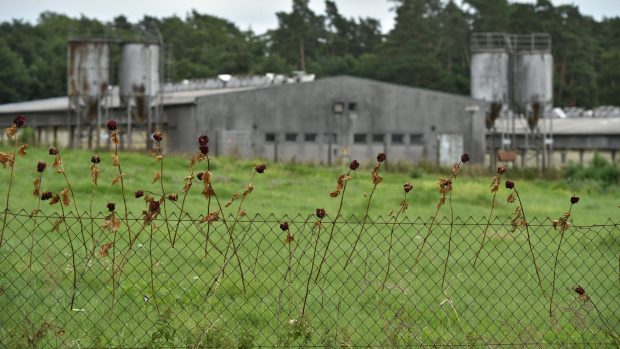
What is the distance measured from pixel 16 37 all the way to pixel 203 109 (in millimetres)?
57111

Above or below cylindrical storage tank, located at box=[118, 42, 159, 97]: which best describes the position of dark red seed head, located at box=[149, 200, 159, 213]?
below

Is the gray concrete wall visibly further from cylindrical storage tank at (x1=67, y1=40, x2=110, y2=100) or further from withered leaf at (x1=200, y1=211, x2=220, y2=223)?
withered leaf at (x1=200, y1=211, x2=220, y2=223)

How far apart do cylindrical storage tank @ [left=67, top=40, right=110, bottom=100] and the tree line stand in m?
38.6

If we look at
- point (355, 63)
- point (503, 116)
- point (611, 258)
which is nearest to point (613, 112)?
point (503, 116)

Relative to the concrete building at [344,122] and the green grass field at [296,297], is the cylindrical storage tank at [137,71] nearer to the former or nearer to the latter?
the concrete building at [344,122]

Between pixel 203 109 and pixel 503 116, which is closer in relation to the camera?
pixel 203 109

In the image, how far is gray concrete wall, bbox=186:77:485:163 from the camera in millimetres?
52750

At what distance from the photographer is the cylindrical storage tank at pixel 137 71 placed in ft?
172

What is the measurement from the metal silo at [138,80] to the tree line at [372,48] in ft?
126

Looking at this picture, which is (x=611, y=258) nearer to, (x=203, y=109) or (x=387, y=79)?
(x=203, y=109)

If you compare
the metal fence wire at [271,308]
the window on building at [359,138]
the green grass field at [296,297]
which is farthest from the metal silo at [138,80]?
the metal fence wire at [271,308]

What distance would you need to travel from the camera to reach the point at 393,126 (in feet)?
176

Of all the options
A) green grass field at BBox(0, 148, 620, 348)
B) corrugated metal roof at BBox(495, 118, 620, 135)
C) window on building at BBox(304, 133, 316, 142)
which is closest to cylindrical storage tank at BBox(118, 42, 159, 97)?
window on building at BBox(304, 133, 316, 142)

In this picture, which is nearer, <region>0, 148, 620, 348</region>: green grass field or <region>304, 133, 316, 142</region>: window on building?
<region>0, 148, 620, 348</region>: green grass field
